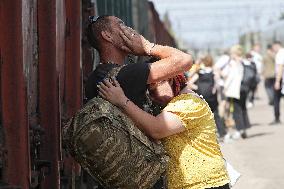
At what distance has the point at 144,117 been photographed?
3.40m

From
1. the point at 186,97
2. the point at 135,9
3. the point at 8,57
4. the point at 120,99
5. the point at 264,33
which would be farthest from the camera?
the point at 264,33

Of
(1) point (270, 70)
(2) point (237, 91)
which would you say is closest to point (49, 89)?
(2) point (237, 91)

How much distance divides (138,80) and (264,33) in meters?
41.7

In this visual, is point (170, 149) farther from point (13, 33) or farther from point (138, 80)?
point (13, 33)

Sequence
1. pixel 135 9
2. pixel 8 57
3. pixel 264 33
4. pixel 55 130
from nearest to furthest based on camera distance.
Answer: pixel 8 57
pixel 55 130
pixel 135 9
pixel 264 33

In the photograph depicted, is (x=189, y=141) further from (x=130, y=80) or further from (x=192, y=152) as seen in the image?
(x=130, y=80)

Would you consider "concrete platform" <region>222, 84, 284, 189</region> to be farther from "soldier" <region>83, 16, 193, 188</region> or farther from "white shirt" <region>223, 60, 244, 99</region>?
"soldier" <region>83, 16, 193, 188</region>

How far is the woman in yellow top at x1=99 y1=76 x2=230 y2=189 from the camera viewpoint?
3.50 m

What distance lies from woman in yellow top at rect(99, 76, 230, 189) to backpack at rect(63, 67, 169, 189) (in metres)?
0.14

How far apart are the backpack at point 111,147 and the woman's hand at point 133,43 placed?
0.29 meters

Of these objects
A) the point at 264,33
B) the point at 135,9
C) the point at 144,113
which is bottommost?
the point at 264,33

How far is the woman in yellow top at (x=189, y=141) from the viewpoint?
11.5ft

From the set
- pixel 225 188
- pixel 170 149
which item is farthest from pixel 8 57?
pixel 225 188

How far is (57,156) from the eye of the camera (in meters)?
4.05
